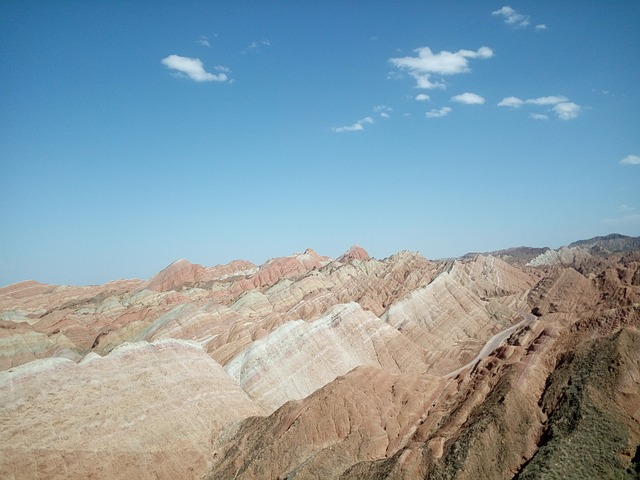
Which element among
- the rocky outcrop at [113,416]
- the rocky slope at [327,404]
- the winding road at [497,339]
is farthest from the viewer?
the winding road at [497,339]

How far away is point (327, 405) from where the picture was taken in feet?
108

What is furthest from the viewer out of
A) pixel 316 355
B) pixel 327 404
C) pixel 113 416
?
pixel 316 355

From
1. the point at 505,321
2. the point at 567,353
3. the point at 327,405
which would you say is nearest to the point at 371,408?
the point at 327,405

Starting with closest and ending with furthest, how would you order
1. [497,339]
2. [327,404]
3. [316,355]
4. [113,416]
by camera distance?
[113,416]
[327,404]
[316,355]
[497,339]

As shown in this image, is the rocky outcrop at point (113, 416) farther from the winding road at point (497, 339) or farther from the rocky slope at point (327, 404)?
the winding road at point (497, 339)

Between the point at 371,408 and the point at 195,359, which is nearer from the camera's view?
the point at 371,408

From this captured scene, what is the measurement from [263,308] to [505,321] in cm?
4344

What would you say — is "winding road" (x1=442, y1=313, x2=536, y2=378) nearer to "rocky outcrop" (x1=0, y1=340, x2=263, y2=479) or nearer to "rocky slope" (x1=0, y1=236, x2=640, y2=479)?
"rocky slope" (x1=0, y1=236, x2=640, y2=479)

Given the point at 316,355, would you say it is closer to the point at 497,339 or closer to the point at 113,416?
the point at 113,416

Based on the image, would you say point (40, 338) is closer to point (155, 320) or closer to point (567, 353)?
point (155, 320)

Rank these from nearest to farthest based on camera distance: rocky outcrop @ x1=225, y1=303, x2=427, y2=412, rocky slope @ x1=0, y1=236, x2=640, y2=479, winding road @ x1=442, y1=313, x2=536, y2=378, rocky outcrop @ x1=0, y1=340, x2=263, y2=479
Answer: rocky slope @ x1=0, y1=236, x2=640, y2=479 → rocky outcrop @ x1=0, y1=340, x2=263, y2=479 → rocky outcrop @ x1=225, y1=303, x2=427, y2=412 → winding road @ x1=442, y1=313, x2=536, y2=378

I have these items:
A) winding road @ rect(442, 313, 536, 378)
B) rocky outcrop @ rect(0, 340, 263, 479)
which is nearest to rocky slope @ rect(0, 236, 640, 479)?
rocky outcrop @ rect(0, 340, 263, 479)

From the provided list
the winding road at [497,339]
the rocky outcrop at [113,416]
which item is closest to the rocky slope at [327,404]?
the rocky outcrop at [113,416]

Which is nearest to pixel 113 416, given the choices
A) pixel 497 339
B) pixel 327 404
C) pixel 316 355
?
pixel 327 404
